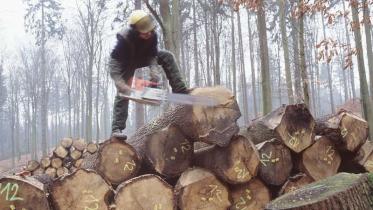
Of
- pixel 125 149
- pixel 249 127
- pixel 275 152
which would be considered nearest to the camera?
pixel 125 149

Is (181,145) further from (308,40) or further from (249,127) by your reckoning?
(308,40)

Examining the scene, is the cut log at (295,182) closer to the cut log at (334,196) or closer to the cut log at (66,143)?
the cut log at (334,196)

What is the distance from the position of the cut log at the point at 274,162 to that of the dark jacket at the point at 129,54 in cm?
160

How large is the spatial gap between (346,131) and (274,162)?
0.99m

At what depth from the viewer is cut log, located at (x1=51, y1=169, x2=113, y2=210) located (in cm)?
386

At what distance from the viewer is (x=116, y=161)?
4.27m

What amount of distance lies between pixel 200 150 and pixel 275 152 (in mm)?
837

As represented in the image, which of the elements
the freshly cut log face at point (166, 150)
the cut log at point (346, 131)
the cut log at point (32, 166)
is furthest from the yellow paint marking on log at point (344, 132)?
the cut log at point (32, 166)

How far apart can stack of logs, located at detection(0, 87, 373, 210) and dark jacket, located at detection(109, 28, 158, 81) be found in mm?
629

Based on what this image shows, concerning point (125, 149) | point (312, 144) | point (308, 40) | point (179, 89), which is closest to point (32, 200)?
point (125, 149)

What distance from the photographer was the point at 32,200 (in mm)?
3549

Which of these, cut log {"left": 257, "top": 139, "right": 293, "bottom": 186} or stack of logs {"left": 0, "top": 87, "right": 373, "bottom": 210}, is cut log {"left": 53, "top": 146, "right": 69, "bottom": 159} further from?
cut log {"left": 257, "top": 139, "right": 293, "bottom": 186}

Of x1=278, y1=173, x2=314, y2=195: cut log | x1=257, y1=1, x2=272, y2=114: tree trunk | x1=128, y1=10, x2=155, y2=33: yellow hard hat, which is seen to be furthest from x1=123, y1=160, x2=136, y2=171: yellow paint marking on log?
x1=257, y1=1, x2=272, y2=114: tree trunk

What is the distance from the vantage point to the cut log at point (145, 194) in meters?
3.89
